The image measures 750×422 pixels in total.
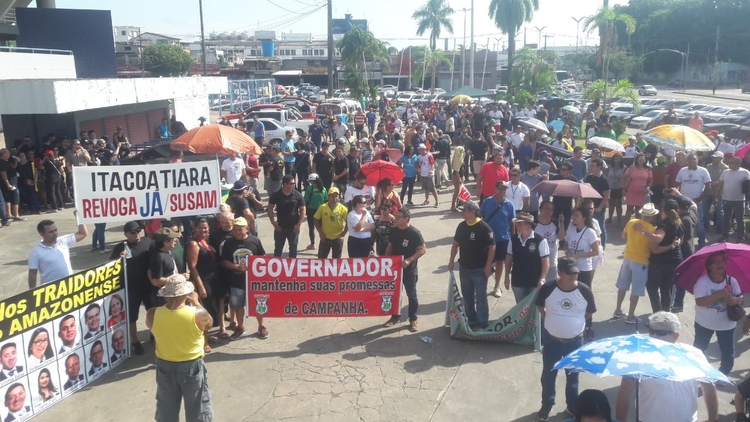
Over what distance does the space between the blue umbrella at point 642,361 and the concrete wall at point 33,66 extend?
25.6 m

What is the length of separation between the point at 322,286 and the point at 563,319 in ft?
10.4

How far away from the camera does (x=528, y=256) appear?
716 centimetres

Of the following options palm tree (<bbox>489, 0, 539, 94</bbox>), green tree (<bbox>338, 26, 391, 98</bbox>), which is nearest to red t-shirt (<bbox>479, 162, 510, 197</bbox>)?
green tree (<bbox>338, 26, 391, 98</bbox>)

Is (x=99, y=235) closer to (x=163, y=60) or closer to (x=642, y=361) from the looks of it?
(x=642, y=361)

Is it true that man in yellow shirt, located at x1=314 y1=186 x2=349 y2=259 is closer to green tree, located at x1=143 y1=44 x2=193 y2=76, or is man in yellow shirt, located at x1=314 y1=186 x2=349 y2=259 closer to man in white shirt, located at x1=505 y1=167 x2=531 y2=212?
man in white shirt, located at x1=505 y1=167 x2=531 y2=212

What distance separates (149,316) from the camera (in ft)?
21.1

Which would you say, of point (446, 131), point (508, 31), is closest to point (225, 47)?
point (508, 31)

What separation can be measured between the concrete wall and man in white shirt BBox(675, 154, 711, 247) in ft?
A: 78.0

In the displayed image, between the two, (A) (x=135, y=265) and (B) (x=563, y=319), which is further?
(A) (x=135, y=265)

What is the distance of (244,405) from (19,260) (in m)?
7.24

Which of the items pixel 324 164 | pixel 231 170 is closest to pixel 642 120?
pixel 324 164

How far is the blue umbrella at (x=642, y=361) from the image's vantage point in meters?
3.60

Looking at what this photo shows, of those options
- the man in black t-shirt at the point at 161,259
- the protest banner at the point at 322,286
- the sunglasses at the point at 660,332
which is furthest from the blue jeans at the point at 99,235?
the sunglasses at the point at 660,332

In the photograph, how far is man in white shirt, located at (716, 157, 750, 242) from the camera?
11.3 metres
